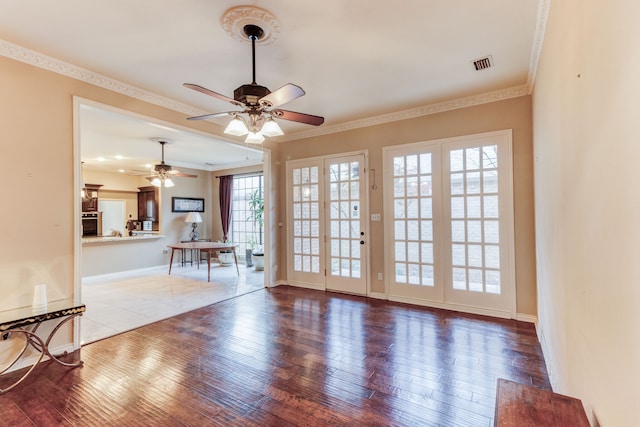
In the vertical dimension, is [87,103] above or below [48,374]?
above

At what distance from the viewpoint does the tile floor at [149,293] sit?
3862mm

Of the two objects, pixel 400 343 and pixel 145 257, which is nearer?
pixel 400 343

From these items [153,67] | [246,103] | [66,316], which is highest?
[153,67]

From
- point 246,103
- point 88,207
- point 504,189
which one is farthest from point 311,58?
point 88,207

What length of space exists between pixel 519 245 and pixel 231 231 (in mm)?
7168

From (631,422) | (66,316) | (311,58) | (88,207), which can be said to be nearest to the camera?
(631,422)

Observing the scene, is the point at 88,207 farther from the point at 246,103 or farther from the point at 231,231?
the point at 246,103

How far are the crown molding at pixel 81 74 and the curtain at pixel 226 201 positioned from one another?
4.77 metres

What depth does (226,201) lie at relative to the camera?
344 inches

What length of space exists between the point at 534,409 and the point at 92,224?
10.3 meters

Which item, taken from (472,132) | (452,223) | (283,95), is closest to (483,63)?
(472,132)

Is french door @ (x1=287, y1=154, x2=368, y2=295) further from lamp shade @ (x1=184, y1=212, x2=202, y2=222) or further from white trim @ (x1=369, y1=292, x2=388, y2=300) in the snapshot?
lamp shade @ (x1=184, y1=212, x2=202, y2=222)

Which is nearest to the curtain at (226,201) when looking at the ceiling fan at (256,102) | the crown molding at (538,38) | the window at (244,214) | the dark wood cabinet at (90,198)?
the window at (244,214)

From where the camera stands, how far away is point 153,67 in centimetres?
307
